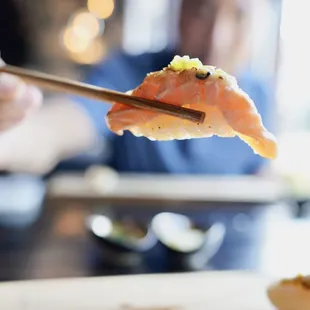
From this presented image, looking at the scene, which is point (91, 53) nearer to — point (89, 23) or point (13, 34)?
point (89, 23)

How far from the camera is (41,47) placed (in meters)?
3.91

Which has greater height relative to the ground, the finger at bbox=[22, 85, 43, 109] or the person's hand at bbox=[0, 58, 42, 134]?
the finger at bbox=[22, 85, 43, 109]

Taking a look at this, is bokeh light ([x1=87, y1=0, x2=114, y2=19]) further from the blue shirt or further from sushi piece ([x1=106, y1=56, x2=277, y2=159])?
sushi piece ([x1=106, y1=56, x2=277, y2=159])

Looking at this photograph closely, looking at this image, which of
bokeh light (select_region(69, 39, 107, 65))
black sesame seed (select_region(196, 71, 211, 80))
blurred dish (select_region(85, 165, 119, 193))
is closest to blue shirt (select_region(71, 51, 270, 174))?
blurred dish (select_region(85, 165, 119, 193))

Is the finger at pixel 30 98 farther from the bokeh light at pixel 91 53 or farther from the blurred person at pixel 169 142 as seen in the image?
the bokeh light at pixel 91 53

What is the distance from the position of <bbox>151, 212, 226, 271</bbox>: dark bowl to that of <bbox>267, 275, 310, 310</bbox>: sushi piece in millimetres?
259

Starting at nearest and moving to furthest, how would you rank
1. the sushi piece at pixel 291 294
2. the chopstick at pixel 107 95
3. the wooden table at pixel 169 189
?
the chopstick at pixel 107 95
the sushi piece at pixel 291 294
the wooden table at pixel 169 189

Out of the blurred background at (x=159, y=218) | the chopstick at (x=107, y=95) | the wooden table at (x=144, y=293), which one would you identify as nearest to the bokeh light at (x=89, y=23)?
the blurred background at (x=159, y=218)

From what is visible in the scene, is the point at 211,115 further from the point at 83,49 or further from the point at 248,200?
the point at 83,49

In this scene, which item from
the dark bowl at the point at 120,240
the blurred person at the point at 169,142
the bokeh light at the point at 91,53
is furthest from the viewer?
the bokeh light at the point at 91,53

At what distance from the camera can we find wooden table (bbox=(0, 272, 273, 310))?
1.10 meters

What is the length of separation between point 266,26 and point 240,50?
115 cm

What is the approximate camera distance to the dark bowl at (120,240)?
1.29 metres

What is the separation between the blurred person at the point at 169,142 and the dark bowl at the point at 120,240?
0.82 m
